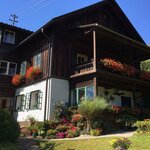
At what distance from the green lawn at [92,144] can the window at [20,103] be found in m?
10.0

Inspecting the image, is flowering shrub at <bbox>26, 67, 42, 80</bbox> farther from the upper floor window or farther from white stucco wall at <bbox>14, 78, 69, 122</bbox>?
the upper floor window

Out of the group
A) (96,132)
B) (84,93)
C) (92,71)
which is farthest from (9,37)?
(96,132)

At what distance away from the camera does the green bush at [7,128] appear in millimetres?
12914

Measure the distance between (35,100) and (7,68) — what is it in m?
5.79

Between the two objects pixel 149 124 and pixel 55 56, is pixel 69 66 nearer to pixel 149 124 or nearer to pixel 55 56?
pixel 55 56

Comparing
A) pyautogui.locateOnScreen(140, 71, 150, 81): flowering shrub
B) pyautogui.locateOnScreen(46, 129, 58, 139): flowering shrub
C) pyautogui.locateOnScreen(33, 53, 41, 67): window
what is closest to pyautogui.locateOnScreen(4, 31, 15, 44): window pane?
pyautogui.locateOnScreen(33, 53, 41, 67): window

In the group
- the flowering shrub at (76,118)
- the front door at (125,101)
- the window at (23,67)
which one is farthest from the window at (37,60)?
the front door at (125,101)

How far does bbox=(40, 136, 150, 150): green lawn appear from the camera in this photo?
11.1 metres

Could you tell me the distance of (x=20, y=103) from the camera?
79.5 ft

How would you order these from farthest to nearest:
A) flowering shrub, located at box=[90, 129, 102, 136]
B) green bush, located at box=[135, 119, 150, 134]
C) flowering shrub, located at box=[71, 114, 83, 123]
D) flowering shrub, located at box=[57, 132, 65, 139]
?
flowering shrub, located at box=[71, 114, 83, 123], flowering shrub, located at box=[57, 132, 65, 139], flowering shrub, located at box=[90, 129, 102, 136], green bush, located at box=[135, 119, 150, 134]

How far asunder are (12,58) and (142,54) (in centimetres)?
1336

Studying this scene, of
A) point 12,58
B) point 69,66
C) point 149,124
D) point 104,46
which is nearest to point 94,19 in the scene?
point 104,46

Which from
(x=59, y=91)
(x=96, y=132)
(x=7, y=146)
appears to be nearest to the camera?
(x=7, y=146)

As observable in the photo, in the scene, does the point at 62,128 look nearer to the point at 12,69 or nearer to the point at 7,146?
the point at 7,146
